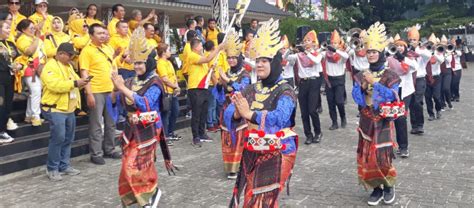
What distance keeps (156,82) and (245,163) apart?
5.07ft

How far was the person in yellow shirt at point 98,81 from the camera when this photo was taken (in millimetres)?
7633

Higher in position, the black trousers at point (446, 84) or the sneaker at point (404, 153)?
the black trousers at point (446, 84)

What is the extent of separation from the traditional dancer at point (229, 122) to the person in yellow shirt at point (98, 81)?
177 cm

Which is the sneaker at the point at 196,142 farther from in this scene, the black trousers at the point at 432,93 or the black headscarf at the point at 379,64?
the black trousers at the point at 432,93

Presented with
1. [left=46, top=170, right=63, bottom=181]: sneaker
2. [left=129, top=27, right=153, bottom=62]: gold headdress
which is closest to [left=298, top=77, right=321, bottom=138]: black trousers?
[left=46, top=170, right=63, bottom=181]: sneaker

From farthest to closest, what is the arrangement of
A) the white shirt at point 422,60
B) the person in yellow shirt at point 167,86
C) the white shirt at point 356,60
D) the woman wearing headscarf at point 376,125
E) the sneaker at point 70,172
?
the white shirt at point 356,60
the white shirt at point 422,60
the person in yellow shirt at point 167,86
the sneaker at point 70,172
the woman wearing headscarf at point 376,125

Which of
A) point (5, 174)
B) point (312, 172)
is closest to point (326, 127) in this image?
point (312, 172)

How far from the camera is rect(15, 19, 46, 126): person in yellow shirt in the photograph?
7621mm

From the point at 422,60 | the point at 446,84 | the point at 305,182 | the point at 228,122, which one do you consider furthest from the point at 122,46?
the point at 446,84

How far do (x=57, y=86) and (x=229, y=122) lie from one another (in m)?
2.39

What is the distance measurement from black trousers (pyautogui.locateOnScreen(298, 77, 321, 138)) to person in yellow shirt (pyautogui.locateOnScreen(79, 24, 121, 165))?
3596 millimetres

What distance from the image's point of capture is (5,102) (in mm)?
7445

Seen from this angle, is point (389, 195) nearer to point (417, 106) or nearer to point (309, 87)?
point (309, 87)

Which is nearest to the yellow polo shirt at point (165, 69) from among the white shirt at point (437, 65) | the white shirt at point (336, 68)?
the white shirt at point (336, 68)
